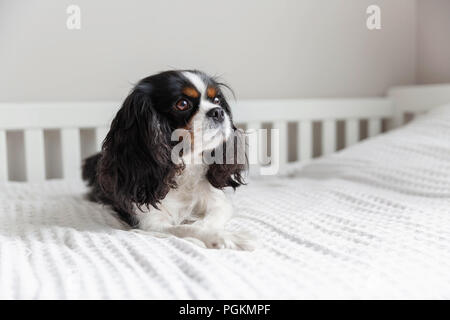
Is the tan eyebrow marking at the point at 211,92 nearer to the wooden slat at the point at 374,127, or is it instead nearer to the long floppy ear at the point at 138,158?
the long floppy ear at the point at 138,158

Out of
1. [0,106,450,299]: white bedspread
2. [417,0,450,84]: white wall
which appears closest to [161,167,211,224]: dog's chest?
[0,106,450,299]: white bedspread

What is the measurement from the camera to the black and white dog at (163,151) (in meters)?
1.18

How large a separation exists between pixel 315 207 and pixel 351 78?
3.92 ft

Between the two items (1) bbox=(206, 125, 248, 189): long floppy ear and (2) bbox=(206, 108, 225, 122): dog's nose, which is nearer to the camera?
(2) bbox=(206, 108, 225, 122): dog's nose

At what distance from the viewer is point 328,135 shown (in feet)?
7.39

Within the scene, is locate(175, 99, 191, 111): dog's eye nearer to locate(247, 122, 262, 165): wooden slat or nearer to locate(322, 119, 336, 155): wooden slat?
locate(247, 122, 262, 165): wooden slat

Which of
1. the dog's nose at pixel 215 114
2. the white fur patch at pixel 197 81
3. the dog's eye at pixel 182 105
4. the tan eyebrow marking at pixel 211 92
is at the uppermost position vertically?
the white fur patch at pixel 197 81

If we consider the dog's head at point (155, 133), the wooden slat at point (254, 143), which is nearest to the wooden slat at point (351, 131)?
the wooden slat at point (254, 143)

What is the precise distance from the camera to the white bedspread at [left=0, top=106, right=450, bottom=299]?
2.61 feet

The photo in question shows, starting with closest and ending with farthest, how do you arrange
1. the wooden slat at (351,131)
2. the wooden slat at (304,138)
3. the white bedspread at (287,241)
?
1. the white bedspread at (287,241)
2. the wooden slat at (304,138)
3. the wooden slat at (351,131)

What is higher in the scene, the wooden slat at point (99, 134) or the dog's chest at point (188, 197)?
the wooden slat at point (99, 134)

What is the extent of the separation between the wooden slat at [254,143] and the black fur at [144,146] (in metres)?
0.81

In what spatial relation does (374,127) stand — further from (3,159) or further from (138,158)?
(3,159)
